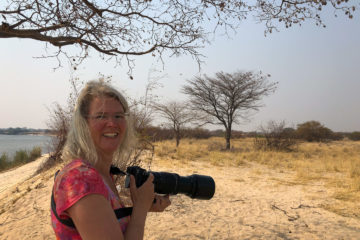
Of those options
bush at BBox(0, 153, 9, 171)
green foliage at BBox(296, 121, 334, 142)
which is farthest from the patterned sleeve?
green foliage at BBox(296, 121, 334, 142)

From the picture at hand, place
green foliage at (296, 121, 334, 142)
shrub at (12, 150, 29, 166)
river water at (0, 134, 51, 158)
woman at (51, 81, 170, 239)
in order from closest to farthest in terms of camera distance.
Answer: woman at (51, 81, 170, 239) < river water at (0, 134, 51, 158) < shrub at (12, 150, 29, 166) < green foliage at (296, 121, 334, 142)

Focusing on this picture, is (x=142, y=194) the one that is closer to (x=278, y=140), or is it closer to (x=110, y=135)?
(x=110, y=135)

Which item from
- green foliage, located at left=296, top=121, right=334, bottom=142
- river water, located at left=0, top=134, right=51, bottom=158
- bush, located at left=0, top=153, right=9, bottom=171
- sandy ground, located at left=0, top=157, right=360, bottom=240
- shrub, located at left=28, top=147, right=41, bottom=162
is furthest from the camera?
green foliage, located at left=296, top=121, right=334, bottom=142

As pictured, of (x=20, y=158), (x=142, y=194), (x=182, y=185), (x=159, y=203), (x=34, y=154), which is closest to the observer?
(x=142, y=194)

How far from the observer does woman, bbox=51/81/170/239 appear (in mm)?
895

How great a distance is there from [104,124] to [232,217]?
4130mm

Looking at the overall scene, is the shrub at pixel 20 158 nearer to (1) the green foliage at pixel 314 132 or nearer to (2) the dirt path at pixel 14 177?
(2) the dirt path at pixel 14 177

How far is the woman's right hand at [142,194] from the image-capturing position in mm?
1094

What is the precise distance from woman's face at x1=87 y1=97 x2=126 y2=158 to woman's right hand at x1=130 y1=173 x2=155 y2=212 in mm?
163

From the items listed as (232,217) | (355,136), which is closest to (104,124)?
(232,217)

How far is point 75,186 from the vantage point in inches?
36.1

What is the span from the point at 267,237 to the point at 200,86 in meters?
13.9

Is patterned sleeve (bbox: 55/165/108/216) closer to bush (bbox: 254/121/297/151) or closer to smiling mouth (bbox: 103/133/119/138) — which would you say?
smiling mouth (bbox: 103/133/119/138)

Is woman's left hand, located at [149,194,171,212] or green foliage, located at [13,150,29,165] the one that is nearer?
woman's left hand, located at [149,194,171,212]
